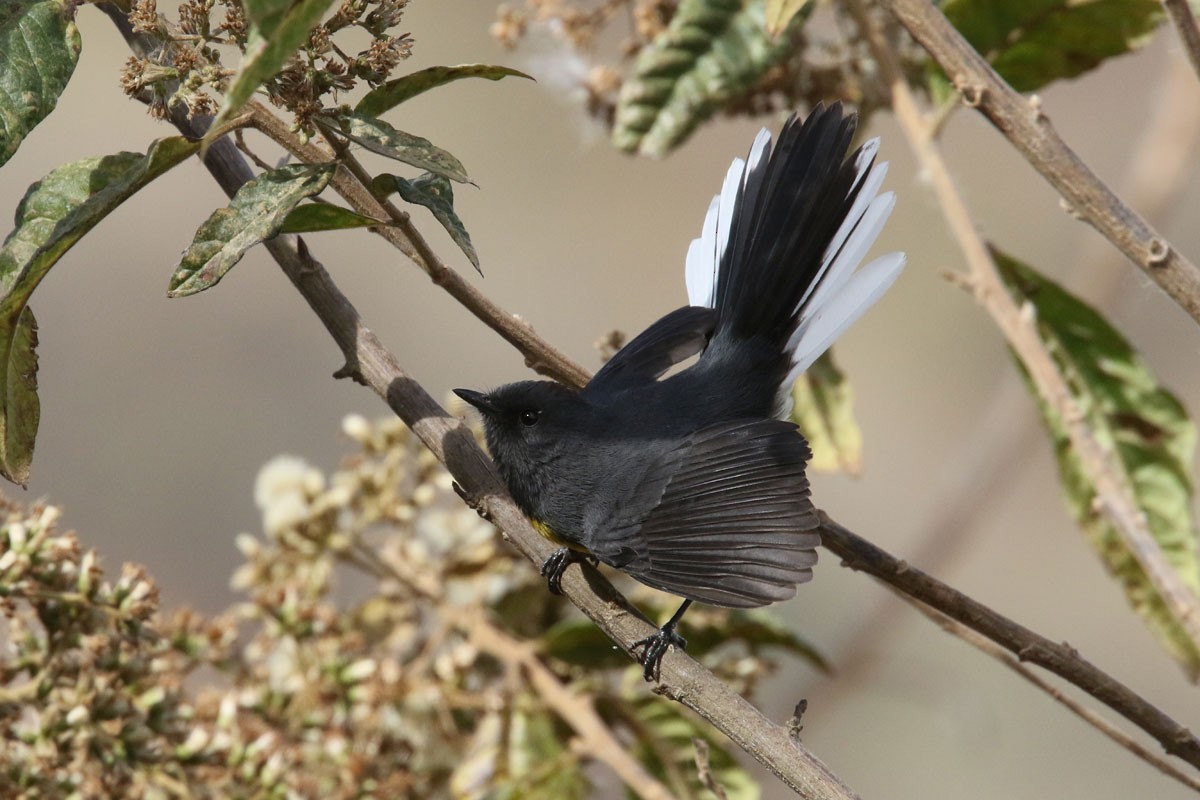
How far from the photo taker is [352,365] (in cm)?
160

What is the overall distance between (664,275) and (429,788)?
4.74 meters

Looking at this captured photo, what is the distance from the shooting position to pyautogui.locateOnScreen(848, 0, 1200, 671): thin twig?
5.78 ft

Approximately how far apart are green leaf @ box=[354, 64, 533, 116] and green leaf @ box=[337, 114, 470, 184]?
0.34 feet

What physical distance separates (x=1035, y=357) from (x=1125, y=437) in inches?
20.6

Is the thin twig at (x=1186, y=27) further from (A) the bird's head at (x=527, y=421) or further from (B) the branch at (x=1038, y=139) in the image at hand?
(A) the bird's head at (x=527, y=421)

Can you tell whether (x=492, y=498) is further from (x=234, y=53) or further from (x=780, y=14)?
(x=780, y=14)

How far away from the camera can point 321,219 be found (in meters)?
1.45

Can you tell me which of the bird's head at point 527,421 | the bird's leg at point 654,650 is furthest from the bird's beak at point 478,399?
the bird's leg at point 654,650

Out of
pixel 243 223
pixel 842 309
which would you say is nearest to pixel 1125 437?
pixel 842 309

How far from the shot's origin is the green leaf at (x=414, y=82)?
4.79 feet

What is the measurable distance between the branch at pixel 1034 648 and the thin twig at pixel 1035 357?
0.24 m

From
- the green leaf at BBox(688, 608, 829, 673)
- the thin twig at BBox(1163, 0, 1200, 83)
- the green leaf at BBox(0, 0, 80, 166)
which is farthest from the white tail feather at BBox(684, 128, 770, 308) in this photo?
the green leaf at BBox(0, 0, 80, 166)

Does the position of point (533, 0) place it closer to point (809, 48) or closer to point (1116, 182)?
point (809, 48)

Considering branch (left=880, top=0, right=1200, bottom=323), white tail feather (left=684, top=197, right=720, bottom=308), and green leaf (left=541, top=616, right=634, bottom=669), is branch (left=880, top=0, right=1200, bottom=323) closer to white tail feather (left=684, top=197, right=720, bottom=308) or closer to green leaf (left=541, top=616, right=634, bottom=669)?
white tail feather (left=684, top=197, right=720, bottom=308)
